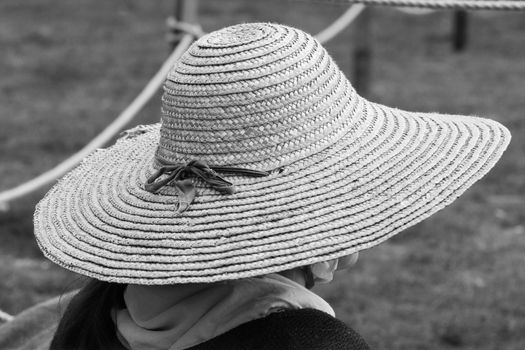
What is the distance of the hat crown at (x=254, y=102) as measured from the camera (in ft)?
3.77

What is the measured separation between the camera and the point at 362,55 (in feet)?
16.3

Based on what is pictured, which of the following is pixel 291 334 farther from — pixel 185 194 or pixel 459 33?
pixel 459 33

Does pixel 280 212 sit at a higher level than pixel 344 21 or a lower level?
higher

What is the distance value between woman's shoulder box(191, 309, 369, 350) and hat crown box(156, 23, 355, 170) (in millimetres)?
180

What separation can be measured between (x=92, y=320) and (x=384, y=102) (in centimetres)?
395

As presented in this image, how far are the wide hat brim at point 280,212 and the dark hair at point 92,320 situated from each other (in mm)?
104

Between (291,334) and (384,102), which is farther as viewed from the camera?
(384,102)

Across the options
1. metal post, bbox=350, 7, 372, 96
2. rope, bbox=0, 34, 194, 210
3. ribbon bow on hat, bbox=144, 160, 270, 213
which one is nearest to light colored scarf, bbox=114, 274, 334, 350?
ribbon bow on hat, bbox=144, 160, 270, 213

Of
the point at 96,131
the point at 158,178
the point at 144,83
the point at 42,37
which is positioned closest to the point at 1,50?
the point at 42,37

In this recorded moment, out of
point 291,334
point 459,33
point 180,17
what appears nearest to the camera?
point 291,334

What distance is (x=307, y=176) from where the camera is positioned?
3.76ft

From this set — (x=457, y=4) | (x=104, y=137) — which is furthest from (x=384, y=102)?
(x=457, y=4)

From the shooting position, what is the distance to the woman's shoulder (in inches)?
43.6

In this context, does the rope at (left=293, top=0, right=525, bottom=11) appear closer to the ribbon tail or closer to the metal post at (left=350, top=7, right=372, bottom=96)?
the ribbon tail
